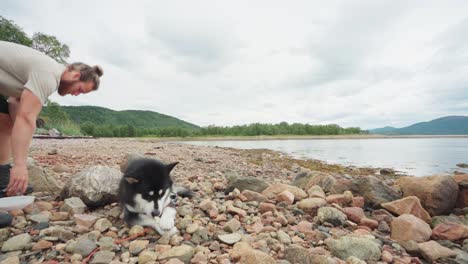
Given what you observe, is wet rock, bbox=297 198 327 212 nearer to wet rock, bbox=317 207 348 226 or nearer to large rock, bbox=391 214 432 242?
wet rock, bbox=317 207 348 226

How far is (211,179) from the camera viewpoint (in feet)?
20.0

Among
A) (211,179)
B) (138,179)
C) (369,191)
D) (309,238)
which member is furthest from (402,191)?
(138,179)

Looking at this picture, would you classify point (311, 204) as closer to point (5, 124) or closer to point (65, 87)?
point (65, 87)

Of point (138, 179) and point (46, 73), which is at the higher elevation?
point (46, 73)

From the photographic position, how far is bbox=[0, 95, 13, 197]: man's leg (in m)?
3.49

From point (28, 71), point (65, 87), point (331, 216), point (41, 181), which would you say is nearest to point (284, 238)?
point (331, 216)

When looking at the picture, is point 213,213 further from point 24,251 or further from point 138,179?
point 24,251

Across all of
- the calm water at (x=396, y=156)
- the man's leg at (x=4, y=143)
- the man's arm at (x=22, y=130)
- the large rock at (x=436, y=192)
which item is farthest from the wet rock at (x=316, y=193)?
the calm water at (x=396, y=156)

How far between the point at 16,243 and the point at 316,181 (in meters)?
5.09

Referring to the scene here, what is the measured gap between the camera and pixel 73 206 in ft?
11.2

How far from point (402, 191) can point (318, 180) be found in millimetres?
1746

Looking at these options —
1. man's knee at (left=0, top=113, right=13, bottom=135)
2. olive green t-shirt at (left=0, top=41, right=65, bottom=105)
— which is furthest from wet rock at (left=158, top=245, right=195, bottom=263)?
man's knee at (left=0, top=113, right=13, bottom=135)

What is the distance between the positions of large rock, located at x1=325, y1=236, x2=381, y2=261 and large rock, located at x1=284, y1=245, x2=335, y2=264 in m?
0.41

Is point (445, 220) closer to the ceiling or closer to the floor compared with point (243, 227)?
closer to the floor
